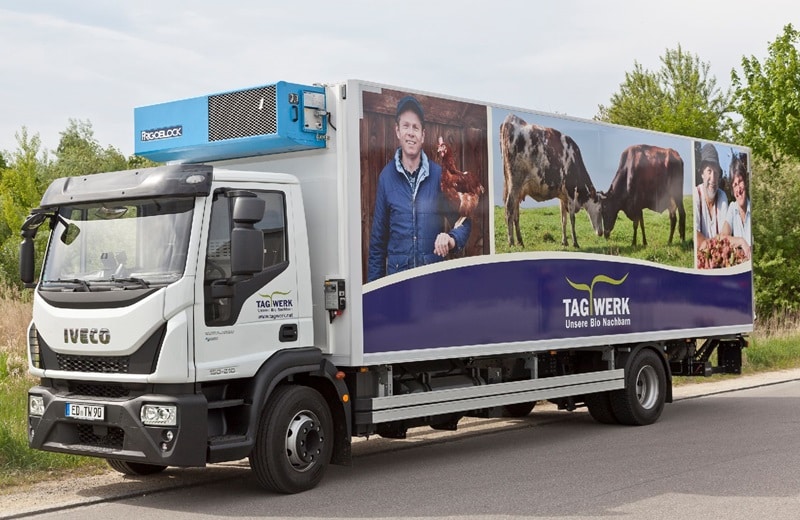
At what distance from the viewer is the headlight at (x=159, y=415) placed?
7629 millimetres

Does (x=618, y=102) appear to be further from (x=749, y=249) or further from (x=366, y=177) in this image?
(x=366, y=177)

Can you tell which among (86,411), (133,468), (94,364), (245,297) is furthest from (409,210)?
(133,468)

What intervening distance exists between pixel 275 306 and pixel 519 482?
257cm

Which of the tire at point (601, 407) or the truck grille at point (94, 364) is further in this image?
the tire at point (601, 407)

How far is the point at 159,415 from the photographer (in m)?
7.69

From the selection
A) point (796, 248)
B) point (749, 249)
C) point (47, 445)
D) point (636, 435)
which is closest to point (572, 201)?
point (636, 435)

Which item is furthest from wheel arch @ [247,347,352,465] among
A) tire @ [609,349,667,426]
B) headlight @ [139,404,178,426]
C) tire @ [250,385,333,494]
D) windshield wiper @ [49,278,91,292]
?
tire @ [609,349,667,426]

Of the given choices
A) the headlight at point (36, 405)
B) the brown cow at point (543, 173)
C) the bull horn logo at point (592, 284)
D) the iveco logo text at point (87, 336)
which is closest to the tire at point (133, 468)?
the headlight at point (36, 405)

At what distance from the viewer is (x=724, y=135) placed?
168 feet

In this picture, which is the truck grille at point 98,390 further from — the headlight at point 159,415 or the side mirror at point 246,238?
the side mirror at point 246,238

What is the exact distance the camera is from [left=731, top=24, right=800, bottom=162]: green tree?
117 feet

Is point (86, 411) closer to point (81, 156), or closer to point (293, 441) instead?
point (293, 441)

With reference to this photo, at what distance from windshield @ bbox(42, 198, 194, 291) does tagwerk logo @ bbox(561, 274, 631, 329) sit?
4.76 meters

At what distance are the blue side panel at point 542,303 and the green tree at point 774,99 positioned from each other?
23.3 m
